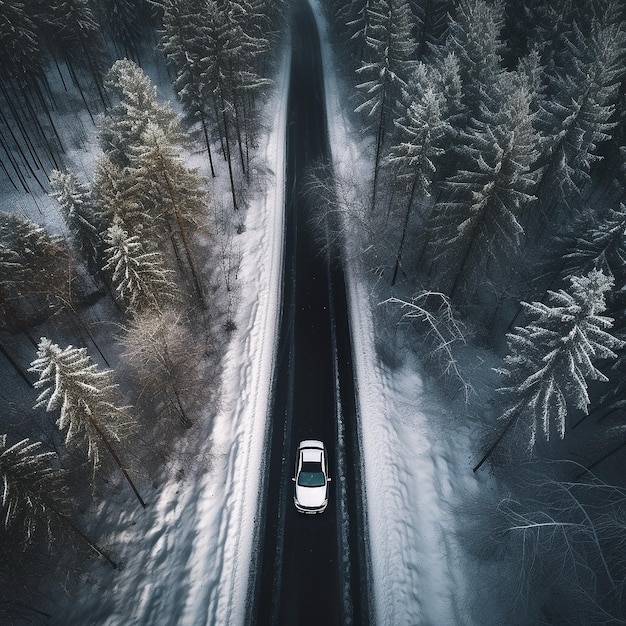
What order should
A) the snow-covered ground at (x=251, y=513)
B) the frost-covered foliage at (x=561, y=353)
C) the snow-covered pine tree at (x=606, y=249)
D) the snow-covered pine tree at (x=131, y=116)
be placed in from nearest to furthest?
the frost-covered foliage at (x=561, y=353) < the snow-covered ground at (x=251, y=513) < the snow-covered pine tree at (x=606, y=249) < the snow-covered pine tree at (x=131, y=116)

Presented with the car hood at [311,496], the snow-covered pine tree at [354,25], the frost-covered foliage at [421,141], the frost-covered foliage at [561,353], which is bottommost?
the car hood at [311,496]

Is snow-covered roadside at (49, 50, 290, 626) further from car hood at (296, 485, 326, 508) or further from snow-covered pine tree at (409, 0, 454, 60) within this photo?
snow-covered pine tree at (409, 0, 454, 60)

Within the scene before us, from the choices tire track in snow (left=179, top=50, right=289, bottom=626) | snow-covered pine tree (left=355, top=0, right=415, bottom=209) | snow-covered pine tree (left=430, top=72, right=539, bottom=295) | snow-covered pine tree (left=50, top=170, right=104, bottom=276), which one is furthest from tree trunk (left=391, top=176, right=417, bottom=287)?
snow-covered pine tree (left=50, top=170, right=104, bottom=276)

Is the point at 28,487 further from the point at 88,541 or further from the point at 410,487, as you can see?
the point at 410,487

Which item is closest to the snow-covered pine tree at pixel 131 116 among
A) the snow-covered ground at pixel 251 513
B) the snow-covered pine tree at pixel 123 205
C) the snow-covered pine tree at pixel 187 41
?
the snow-covered pine tree at pixel 123 205

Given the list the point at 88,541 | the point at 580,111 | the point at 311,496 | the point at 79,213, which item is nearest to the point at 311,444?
the point at 311,496

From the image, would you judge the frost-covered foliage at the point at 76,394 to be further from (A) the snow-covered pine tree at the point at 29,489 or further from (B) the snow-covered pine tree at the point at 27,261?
(B) the snow-covered pine tree at the point at 27,261
